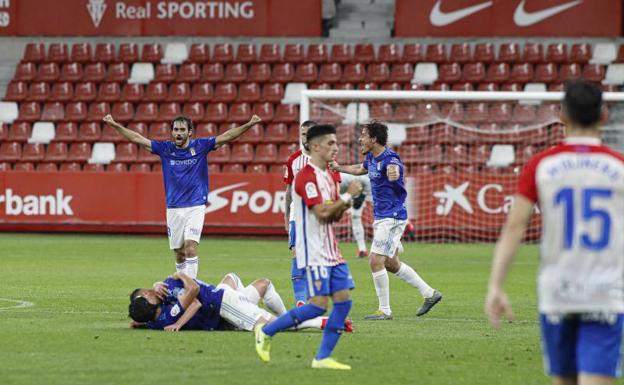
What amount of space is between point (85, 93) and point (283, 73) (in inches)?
198

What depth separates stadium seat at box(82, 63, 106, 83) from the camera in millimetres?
31875

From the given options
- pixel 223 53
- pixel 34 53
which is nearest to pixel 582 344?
pixel 223 53

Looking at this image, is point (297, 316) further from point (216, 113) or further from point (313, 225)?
point (216, 113)

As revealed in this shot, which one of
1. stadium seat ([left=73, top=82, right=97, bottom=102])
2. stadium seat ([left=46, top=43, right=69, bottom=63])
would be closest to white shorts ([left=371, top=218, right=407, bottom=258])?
stadium seat ([left=73, top=82, right=97, bottom=102])

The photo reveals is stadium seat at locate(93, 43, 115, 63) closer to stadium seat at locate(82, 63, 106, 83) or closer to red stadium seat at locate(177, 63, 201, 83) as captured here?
stadium seat at locate(82, 63, 106, 83)

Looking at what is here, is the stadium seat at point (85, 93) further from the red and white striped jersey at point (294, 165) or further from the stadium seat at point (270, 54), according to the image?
the red and white striped jersey at point (294, 165)

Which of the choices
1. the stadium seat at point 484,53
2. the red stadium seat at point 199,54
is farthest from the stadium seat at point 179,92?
the stadium seat at point 484,53

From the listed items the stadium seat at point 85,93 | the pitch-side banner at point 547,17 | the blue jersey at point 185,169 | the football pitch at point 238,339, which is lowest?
the football pitch at point 238,339

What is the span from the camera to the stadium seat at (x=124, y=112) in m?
30.7

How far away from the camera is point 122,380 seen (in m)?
9.00

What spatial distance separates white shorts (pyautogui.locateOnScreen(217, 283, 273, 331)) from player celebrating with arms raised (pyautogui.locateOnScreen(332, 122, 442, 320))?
2058 mm

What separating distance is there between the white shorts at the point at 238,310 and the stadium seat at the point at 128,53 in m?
21.2

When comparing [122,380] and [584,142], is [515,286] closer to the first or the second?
[122,380]

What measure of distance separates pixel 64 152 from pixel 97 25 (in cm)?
439
